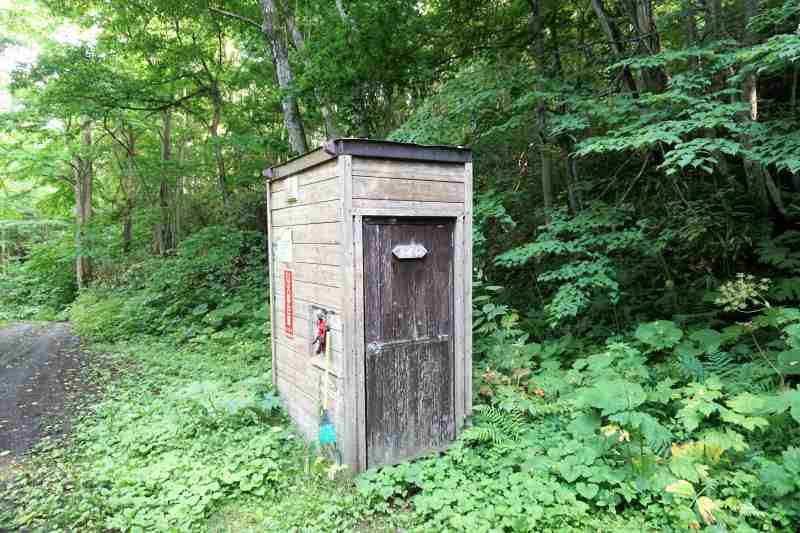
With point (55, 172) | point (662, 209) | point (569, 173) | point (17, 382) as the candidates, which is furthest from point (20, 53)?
point (662, 209)

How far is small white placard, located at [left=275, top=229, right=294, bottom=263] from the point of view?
168 inches

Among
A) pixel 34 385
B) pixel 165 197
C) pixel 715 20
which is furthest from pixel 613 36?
pixel 165 197

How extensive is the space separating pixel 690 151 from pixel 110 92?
10238 mm

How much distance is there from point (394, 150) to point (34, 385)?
611 cm

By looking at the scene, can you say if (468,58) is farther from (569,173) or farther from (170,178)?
(170,178)

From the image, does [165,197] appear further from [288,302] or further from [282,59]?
[288,302]

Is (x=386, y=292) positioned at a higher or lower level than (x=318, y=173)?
lower

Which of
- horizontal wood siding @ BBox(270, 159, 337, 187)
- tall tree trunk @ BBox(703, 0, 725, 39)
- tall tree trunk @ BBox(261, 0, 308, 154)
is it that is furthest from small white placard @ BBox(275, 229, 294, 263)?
tall tree trunk @ BBox(703, 0, 725, 39)

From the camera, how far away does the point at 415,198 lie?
11.6 ft

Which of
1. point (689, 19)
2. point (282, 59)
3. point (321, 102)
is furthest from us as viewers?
point (282, 59)

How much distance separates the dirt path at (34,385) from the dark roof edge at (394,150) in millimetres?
3873

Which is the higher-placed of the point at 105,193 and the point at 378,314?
the point at 105,193

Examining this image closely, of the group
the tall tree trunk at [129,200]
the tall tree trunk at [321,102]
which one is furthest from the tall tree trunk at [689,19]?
the tall tree trunk at [129,200]

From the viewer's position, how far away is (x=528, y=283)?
7.09 meters
